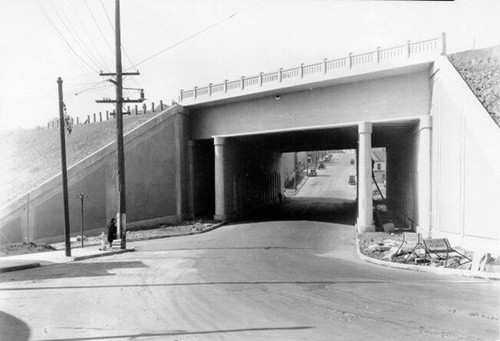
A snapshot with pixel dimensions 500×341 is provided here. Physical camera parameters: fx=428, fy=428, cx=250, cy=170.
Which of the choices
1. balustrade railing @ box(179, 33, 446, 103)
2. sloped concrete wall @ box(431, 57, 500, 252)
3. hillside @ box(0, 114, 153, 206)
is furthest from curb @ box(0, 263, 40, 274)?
balustrade railing @ box(179, 33, 446, 103)

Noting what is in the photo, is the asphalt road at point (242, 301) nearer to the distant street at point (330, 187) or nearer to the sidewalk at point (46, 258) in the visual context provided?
the sidewalk at point (46, 258)

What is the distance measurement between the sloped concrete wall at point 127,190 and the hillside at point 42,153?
9.93ft

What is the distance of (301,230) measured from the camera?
25.5 metres

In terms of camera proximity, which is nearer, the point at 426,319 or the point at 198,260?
the point at 426,319

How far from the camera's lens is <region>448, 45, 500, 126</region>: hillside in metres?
16.2

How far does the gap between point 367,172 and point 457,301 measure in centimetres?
1470

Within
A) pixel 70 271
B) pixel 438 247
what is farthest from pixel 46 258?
pixel 438 247

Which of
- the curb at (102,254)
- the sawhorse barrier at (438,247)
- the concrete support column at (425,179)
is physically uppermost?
the concrete support column at (425,179)

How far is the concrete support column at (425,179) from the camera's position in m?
20.9

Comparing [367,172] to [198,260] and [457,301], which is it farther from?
[457,301]

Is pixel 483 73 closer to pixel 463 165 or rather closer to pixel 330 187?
pixel 463 165

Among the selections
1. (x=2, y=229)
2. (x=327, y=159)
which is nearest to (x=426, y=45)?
(x=2, y=229)

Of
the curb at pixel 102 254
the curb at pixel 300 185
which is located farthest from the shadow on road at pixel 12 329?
the curb at pixel 300 185

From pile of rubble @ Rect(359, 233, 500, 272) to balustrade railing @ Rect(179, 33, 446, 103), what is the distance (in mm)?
9298
